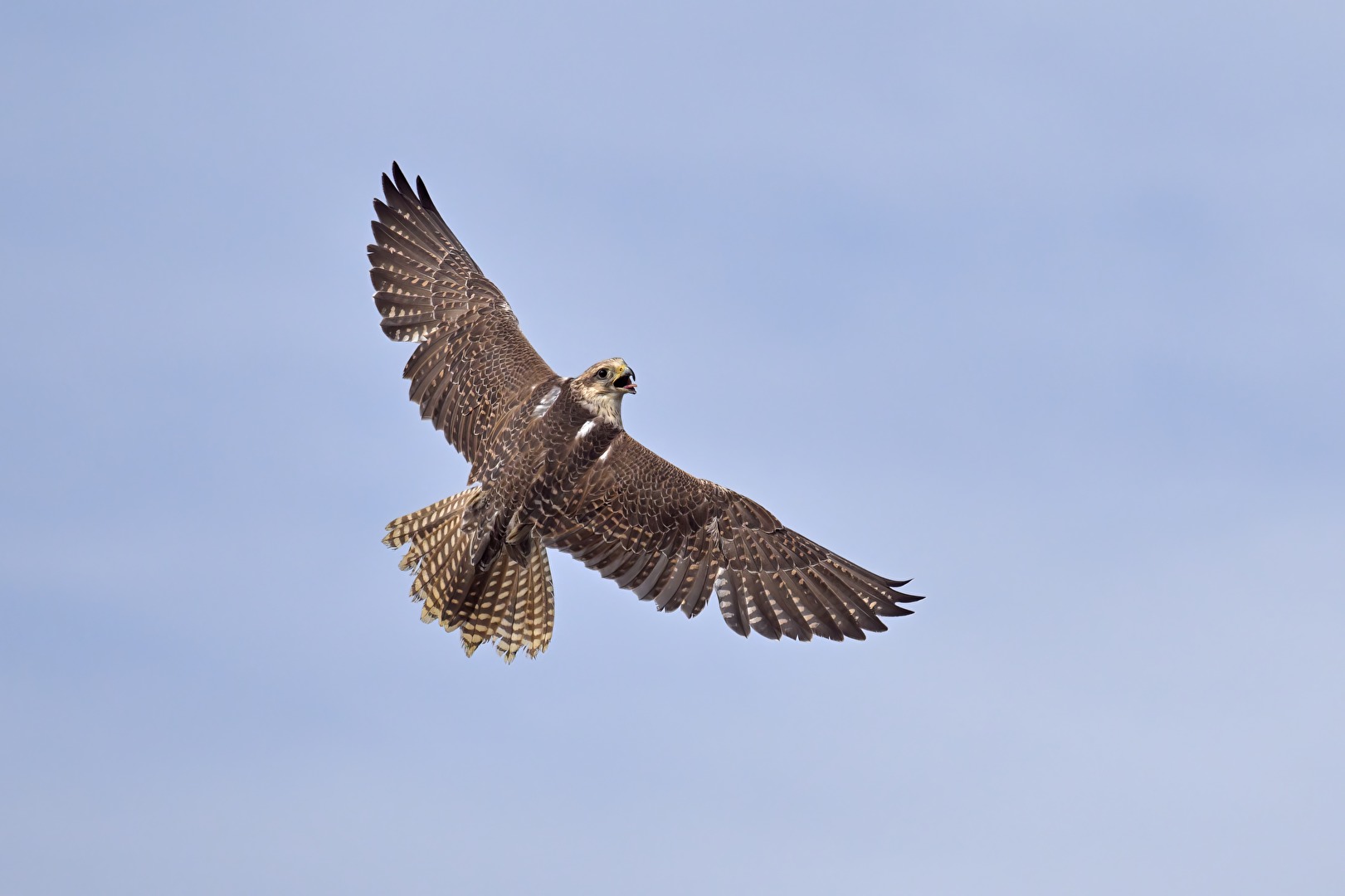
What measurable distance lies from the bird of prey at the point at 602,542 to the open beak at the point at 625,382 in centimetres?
2

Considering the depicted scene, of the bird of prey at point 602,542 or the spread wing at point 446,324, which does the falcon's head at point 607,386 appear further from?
the spread wing at point 446,324

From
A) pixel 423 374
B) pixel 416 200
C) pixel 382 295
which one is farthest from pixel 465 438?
pixel 416 200

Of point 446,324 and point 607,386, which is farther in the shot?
point 446,324


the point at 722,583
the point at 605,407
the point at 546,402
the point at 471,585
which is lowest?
the point at 471,585

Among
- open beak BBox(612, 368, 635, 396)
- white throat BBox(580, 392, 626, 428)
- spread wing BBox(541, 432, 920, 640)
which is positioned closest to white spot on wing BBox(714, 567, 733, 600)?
spread wing BBox(541, 432, 920, 640)

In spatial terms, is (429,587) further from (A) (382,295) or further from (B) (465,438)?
(A) (382,295)

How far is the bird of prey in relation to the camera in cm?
1814

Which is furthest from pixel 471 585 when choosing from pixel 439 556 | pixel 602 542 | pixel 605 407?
pixel 605 407

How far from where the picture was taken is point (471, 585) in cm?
1833

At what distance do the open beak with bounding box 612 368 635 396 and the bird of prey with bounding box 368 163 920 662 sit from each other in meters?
0.02

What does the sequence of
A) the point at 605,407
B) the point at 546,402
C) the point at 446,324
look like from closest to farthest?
the point at 605,407, the point at 546,402, the point at 446,324

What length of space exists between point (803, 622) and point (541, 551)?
3.21 metres

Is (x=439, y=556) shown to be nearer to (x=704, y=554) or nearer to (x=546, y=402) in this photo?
(x=546, y=402)

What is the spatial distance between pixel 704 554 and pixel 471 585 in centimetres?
278
